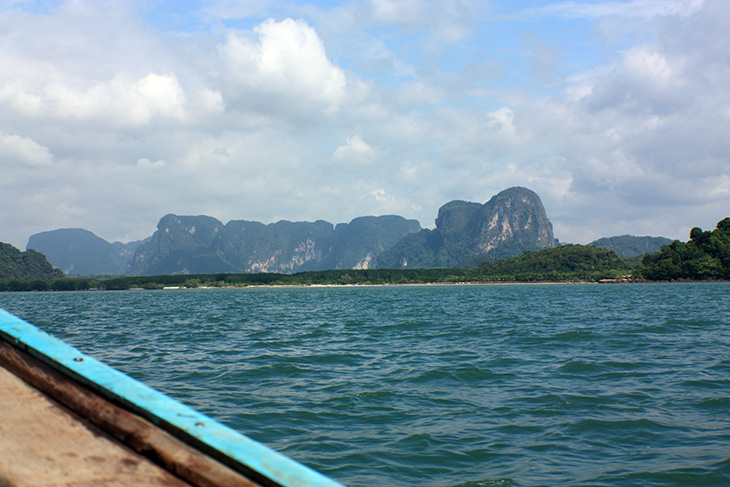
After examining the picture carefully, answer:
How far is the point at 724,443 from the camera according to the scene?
6922mm

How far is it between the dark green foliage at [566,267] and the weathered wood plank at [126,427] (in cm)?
15194

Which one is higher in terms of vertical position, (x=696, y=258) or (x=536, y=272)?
(x=696, y=258)

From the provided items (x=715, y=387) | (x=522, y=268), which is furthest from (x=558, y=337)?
(x=522, y=268)

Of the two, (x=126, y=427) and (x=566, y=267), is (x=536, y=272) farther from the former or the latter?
(x=126, y=427)

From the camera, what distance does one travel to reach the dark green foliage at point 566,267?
146 m

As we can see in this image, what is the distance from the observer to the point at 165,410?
201 centimetres

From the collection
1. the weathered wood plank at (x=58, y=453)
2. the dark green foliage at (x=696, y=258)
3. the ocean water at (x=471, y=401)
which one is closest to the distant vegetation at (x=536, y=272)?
the dark green foliage at (x=696, y=258)

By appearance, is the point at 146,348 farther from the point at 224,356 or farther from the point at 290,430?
the point at 290,430

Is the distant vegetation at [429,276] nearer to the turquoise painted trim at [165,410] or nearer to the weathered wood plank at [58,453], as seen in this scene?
the turquoise painted trim at [165,410]

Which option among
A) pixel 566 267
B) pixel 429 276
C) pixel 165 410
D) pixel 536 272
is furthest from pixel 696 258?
pixel 165 410

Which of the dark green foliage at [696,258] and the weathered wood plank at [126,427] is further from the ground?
the dark green foliage at [696,258]

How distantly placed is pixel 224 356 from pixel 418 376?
250 inches

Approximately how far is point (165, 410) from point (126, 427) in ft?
0.53

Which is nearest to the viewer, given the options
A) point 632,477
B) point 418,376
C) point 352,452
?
point 632,477
